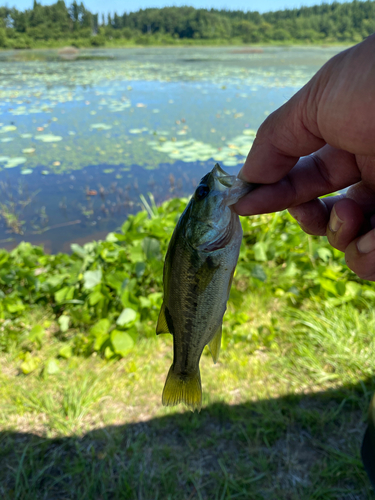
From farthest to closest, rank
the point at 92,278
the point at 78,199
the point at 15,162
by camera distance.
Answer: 1. the point at 15,162
2. the point at 78,199
3. the point at 92,278

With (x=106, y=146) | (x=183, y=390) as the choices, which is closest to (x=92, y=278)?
(x=183, y=390)

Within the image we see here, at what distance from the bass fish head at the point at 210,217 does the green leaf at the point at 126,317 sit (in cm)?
185

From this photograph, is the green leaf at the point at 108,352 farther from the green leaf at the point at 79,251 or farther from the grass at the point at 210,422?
the green leaf at the point at 79,251

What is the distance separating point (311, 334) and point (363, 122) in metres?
2.39

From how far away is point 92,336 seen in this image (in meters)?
3.13

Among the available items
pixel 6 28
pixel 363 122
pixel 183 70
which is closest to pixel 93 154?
pixel 363 122

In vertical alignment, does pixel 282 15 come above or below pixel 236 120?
above

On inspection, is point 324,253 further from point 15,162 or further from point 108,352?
point 15,162

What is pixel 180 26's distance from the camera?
53781 mm

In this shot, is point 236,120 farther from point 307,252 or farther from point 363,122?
point 363,122

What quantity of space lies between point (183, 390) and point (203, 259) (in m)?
0.67

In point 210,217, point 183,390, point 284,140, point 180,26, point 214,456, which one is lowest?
point 214,456

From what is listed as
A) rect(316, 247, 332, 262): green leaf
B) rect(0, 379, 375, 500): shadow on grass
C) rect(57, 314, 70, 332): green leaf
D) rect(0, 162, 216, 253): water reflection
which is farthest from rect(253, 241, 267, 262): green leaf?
rect(0, 162, 216, 253): water reflection

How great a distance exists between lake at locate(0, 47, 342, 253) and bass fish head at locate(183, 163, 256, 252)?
450cm
